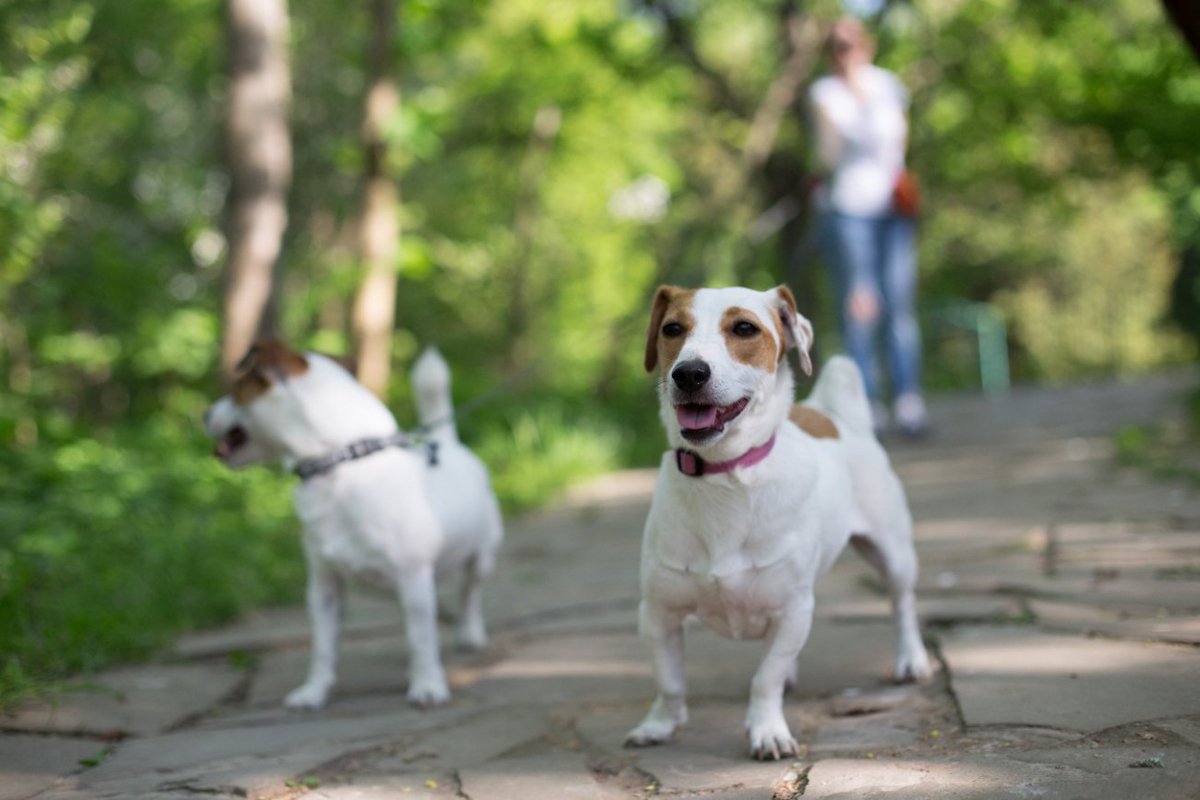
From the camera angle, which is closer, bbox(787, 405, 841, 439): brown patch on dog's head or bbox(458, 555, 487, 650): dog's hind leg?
bbox(787, 405, 841, 439): brown patch on dog's head

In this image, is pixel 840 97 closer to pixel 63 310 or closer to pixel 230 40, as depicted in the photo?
pixel 230 40

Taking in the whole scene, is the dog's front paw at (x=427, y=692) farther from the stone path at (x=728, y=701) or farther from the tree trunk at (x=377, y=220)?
the tree trunk at (x=377, y=220)

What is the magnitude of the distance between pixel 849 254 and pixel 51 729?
584 cm

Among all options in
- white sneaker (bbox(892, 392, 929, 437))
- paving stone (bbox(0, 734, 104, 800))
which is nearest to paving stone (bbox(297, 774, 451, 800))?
paving stone (bbox(0, 734, 104, 800))

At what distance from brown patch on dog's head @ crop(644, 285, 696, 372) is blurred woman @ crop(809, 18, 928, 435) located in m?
4.96

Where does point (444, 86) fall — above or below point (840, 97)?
above

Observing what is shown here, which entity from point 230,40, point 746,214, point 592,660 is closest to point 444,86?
point 746,214

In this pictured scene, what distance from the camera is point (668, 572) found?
319 centimetres

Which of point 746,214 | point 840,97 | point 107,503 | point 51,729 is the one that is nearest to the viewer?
point 51,729

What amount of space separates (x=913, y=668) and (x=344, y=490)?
5.90 feet

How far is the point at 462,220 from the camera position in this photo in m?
16.5

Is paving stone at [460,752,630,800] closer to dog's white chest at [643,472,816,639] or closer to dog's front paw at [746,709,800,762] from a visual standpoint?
dog's front paw at [746,709,800,762]

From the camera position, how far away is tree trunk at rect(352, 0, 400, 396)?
10.2 metres

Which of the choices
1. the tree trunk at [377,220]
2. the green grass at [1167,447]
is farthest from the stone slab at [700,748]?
the tree trunk at [377,220]
